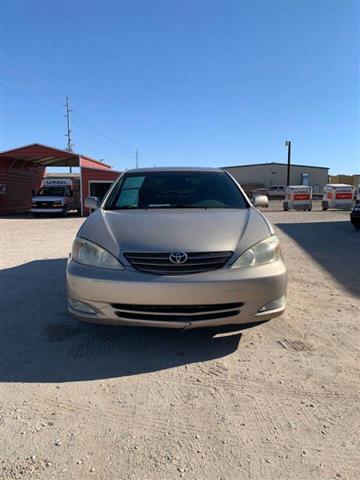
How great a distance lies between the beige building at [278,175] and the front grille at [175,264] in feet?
201

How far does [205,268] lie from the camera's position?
331 centimetres

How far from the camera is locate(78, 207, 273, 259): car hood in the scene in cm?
338

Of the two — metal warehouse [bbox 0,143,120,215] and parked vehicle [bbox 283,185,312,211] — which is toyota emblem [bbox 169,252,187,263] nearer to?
metal warehouse [bbox 0,143,120,215]

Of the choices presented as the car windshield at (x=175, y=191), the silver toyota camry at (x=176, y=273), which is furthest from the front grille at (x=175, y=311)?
the car windshield at (x=175, y=191)

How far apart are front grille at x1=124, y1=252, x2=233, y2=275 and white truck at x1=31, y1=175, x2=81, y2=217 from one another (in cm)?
2102

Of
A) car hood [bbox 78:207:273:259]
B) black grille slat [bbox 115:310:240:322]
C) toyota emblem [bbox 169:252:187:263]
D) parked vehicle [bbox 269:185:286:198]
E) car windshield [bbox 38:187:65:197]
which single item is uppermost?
car hood [bbox 78:207:273:259]

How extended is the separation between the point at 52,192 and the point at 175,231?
2233 cm

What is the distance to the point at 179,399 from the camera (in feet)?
9.36

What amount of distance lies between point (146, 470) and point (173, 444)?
259 mm

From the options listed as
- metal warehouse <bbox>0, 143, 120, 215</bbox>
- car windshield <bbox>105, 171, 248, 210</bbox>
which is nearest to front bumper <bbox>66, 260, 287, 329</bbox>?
car windshield <bbox>105, 171, 248, 210</bbox>

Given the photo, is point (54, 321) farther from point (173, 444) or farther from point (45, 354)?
point (173, 444)

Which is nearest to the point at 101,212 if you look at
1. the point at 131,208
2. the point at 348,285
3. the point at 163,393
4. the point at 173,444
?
the point at 131,208

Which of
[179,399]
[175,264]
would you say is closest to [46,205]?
[175,264]

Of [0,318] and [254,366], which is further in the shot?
[0,318]
